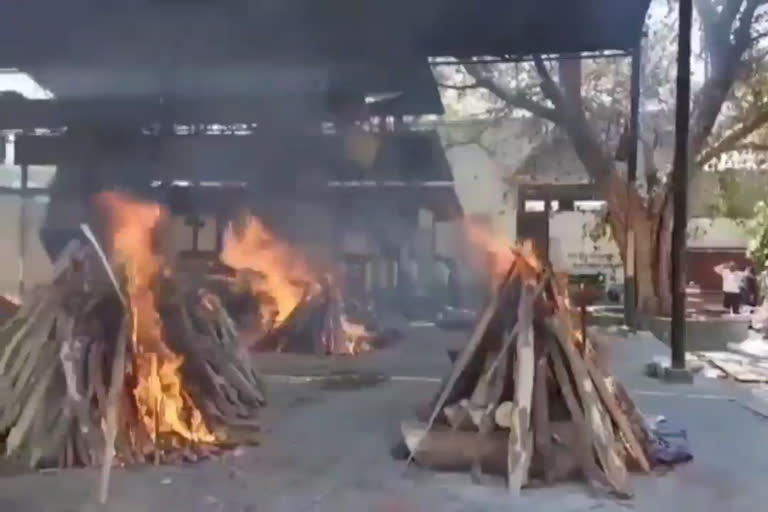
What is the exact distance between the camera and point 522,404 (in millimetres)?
3010

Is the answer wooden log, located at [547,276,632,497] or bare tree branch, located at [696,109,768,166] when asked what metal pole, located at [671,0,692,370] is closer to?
wooden log, located at [547,276,632,497]

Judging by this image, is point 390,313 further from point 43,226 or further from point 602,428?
point 602,428

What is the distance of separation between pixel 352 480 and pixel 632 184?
7.33 meters

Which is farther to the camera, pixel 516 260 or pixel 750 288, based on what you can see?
pixel 750 288

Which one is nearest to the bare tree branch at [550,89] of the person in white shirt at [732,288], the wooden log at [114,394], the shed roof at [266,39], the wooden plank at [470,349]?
the shed roof at [266,39]

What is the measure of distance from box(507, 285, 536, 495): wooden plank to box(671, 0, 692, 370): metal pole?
2449mm

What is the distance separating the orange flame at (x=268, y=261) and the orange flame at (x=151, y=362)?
301cm

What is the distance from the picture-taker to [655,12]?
9.82 metres

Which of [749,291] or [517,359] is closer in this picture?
[517,359]

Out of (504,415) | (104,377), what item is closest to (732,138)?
(504,415)

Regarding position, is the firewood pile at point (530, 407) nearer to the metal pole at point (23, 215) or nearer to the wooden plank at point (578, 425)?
the wooden plank at point (578, 425)

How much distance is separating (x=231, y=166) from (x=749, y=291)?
27.7 feet

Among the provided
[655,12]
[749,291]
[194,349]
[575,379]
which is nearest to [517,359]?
[575,379]

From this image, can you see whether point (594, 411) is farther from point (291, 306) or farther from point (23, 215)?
point (23, 215)
